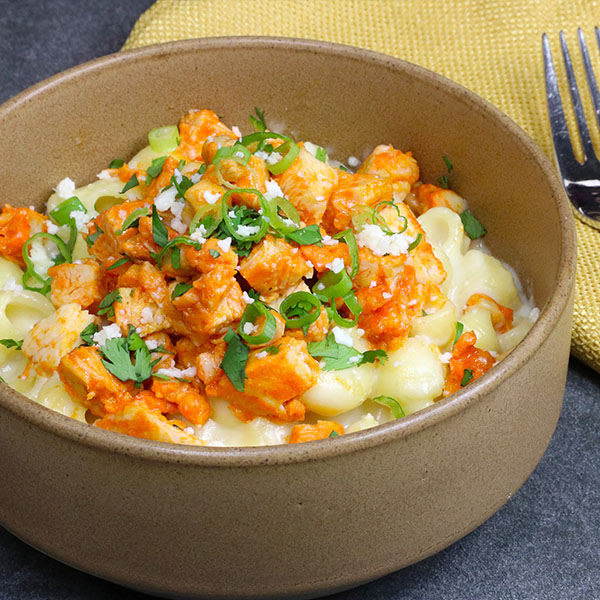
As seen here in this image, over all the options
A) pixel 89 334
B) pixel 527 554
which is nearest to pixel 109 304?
pixel 89 334

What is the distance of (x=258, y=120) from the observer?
326cm

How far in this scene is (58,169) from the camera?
3.14 metres

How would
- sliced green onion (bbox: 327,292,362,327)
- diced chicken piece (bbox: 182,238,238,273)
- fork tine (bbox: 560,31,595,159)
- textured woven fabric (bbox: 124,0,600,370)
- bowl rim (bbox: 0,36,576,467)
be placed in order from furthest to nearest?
textured woven fabric (bbox: 124,0,600,370), fork tine (bbox: 560,31,595,159), sliced green onion (bbox: 327,292,362,327), diced chicken piece (bbox: 182,238,238,273), bowl rim (bbox: 0,36,576,467)

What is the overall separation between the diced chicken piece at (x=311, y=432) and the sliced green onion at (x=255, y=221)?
0.47 m

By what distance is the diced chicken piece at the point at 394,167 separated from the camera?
303 centimetres

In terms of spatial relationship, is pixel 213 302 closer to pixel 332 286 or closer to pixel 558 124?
pixel 332 286

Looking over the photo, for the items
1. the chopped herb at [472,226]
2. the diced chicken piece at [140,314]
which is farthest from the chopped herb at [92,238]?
the chopped herb at [472,226]

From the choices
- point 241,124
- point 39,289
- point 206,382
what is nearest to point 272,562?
point 206,382

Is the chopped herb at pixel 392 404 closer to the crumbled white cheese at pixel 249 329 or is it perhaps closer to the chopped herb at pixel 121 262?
the crumbled white cheese at pixel 249 329

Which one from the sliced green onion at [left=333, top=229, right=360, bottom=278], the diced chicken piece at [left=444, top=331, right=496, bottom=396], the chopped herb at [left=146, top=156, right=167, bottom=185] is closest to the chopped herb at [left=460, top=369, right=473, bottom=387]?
the diced chicken piece at [left=444, top=331, right=496, bottom=396]

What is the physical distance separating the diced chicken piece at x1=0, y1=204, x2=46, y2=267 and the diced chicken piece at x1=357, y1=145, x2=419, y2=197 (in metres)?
1.01

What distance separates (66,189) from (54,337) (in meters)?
0.73

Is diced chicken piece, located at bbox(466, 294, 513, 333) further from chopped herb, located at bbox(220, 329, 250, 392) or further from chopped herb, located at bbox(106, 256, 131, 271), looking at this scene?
chopped herb, located at bbox(106, 256, 131, 271)

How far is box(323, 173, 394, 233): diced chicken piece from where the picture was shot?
261cm
